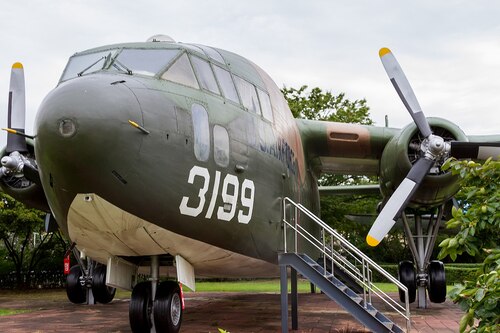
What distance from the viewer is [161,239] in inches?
286

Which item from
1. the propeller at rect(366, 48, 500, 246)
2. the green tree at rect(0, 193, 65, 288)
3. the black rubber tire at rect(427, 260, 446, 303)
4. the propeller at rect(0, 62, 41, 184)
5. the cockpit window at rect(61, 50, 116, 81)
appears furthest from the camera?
the green tree at rect(0, 193, 65, 288)

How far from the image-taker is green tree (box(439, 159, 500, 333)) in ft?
14.3

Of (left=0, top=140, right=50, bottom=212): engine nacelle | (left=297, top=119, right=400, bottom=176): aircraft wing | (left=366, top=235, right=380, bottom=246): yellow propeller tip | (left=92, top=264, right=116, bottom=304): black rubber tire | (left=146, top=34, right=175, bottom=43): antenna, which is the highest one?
(left=146, top=34, right=175, bottom=43): antenna

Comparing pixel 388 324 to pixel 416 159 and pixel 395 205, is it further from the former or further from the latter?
pixel 416 159

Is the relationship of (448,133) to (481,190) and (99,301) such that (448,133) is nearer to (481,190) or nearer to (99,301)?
(481,190)

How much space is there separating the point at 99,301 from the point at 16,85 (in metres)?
7.51

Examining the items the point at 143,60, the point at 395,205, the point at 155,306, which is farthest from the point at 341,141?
the point at 155,306

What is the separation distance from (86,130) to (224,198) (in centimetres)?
222

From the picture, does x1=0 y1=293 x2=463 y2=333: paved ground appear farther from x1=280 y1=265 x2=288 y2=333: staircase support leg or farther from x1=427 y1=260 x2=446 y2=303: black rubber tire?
x1=280 y1=265 x2=288 y2=333: staircase support leg

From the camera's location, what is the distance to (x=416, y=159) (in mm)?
12250

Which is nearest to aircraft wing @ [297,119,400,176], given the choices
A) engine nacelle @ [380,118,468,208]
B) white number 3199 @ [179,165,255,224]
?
engine nacelle @ [380,118,468,208]

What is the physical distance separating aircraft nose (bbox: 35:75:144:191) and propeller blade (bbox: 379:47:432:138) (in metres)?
5.96

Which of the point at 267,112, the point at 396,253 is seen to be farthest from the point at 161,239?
the point at 396,253

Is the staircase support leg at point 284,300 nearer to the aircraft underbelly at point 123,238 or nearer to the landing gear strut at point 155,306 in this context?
the aircraft underbelly at point 123,238
